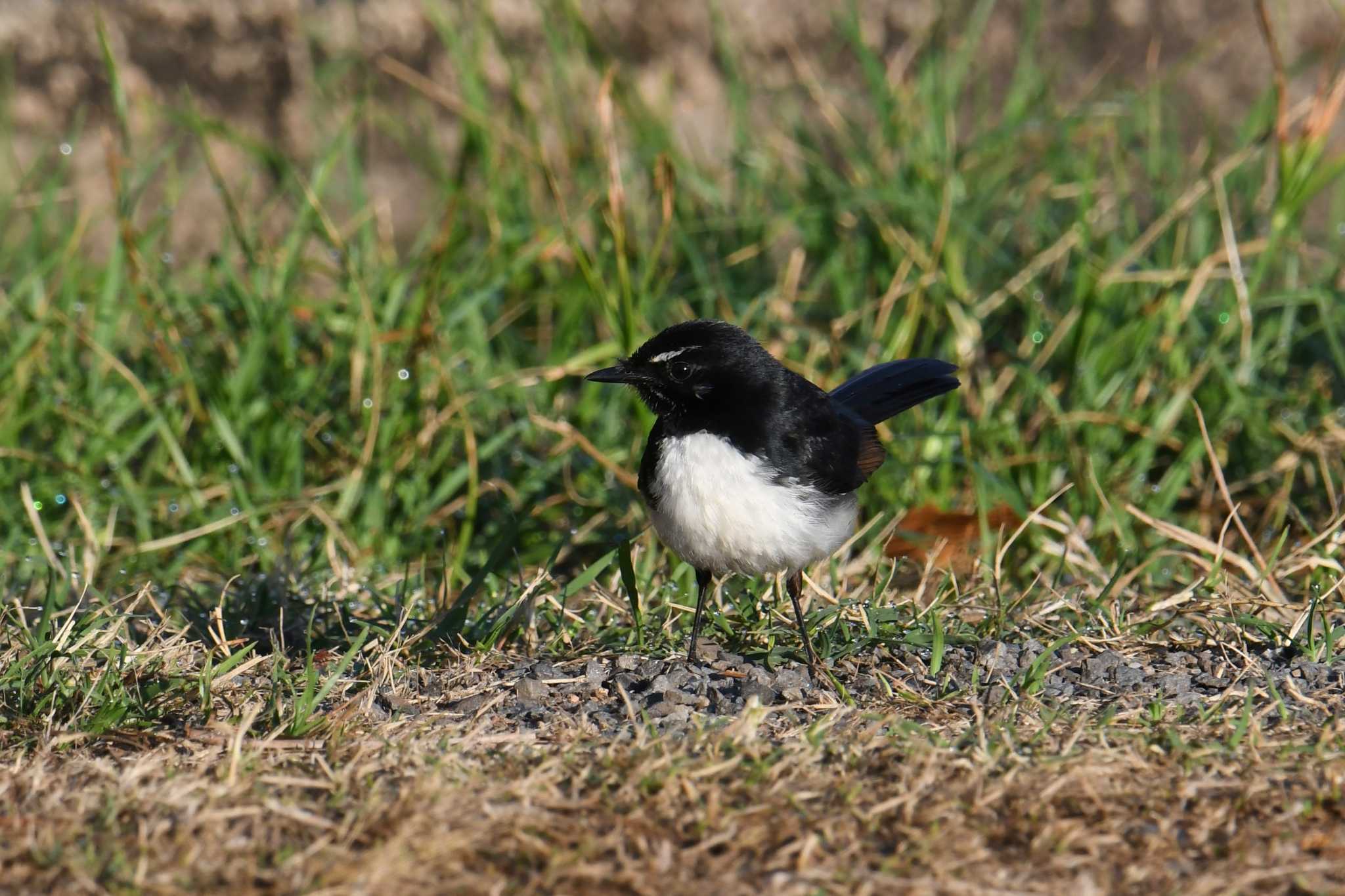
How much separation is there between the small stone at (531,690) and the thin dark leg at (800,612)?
641 mm

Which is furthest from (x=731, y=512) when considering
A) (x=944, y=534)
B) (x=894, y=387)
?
(x=944, y=534)

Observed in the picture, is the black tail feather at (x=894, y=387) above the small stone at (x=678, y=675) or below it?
above

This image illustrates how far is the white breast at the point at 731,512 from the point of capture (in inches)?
149

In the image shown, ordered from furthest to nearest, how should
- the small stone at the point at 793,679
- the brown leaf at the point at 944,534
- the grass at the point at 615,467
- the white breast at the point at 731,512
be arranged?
the brown leaf at the point at 944,534, the white breast at the point at 731,512, the small stone at the point at 793,679, the grass at the point at 615,467

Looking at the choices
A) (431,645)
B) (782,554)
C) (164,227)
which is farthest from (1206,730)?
(164,227)

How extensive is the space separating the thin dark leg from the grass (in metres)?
0.07

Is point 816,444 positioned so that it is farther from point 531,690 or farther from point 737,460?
point 531,690

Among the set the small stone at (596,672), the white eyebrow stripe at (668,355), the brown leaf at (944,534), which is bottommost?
the brown leaf at (944,534)

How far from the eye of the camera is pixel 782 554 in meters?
3.85

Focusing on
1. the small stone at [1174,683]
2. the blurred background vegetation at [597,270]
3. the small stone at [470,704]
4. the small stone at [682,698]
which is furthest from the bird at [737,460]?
the small stone at [1174,683]

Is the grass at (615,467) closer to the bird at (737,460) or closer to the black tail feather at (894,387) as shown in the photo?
the bird at (737,460)

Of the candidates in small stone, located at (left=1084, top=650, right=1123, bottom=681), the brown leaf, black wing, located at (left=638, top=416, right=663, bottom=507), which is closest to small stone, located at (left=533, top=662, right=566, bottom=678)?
black wing, located at (left=638, top=416, right=663, bottom=507)

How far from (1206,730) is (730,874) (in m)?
1.18

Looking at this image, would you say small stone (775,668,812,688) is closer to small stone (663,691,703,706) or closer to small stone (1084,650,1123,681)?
small stone (663,691,703,706)
